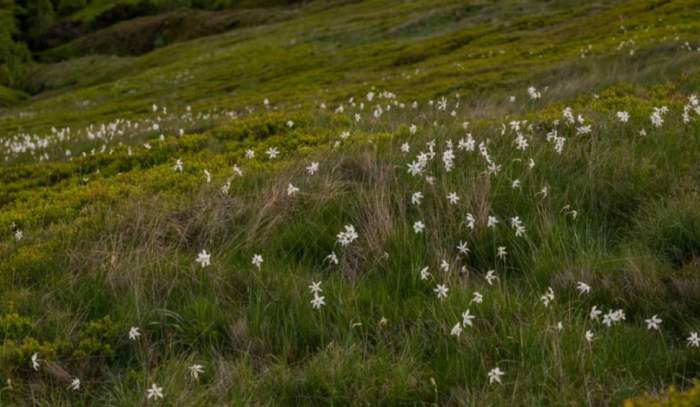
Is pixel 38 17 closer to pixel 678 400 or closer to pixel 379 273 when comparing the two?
pixel 379 273

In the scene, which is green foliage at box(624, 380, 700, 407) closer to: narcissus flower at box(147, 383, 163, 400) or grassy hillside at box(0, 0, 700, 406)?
grassy hillside at box(0, 0, 700, 406)

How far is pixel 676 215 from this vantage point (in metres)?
5.45

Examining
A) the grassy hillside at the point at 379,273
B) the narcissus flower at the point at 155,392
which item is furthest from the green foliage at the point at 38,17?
the narcissus flower at the point at 155,392

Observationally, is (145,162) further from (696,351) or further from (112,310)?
(696,351)

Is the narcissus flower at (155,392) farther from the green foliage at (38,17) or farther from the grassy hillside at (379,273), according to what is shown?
the green foliage at (38,17)

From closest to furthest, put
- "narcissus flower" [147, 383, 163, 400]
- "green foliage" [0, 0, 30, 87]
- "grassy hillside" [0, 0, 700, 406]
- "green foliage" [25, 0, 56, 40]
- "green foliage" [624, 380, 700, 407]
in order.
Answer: "green foliage" [624, 380, 700, 407]
"narcissus flower" [147, 383, 163, 400]
"grassy hillside" [0, 0, 700, 406]
"green foliage" [0, 0, 30, 87]
"green foliage" [25, 0, 56, 40]

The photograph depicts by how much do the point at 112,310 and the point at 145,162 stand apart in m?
7.72

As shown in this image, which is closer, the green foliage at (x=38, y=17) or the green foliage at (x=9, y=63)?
the green foliage at (x=9, y=63)

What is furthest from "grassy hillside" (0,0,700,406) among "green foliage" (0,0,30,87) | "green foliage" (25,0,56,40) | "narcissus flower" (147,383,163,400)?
"green foliage" (25,0,56,40)

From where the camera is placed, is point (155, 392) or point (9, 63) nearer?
point (155, 392)

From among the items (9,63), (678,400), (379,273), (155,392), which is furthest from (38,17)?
(678,400)

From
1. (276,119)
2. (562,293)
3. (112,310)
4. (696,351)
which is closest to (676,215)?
(562,293)

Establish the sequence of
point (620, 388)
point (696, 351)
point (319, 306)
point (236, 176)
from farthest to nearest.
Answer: point (236, 176) → point (319, 306) → point (696, 351) → point (620, 388)

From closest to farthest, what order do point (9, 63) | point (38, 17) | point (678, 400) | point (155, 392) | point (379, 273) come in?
point (678, 400), point (155, 392), point (379, 273), point (9, 63), point (38, 17)
